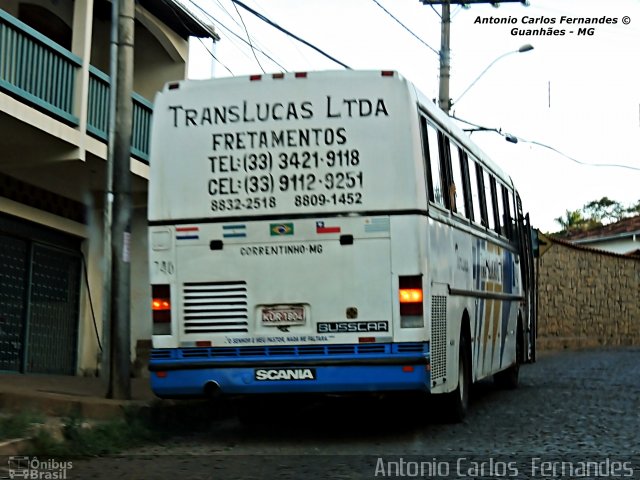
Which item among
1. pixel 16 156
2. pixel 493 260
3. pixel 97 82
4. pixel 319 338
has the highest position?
pixel 97 82

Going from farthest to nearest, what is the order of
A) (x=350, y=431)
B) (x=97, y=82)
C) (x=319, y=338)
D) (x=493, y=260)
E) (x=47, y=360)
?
(x=47, y=360) < (x=97, y=82) < (x=493, y=260) < (x=350, y=431) < (x=319, y=338)

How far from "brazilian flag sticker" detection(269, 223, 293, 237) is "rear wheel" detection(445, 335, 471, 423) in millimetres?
2566

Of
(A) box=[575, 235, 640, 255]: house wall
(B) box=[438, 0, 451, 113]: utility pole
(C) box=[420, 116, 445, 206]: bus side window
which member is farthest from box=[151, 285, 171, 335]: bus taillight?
(A) box=[575, 235, 640, 255]: house wall

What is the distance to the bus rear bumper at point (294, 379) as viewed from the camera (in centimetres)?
946

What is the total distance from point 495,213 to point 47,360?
720 cm

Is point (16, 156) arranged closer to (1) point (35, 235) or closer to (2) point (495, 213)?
(1) point (35, 235)

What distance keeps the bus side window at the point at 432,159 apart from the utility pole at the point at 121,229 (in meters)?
3.46

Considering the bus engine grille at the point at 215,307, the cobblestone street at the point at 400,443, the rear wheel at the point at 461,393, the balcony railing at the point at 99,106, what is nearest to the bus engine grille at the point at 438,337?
the cobblestone street at the point at 400,443

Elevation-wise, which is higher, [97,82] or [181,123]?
[97,82]

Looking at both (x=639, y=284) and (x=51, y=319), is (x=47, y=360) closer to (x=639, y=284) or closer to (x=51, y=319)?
→ (x=51, y=319)

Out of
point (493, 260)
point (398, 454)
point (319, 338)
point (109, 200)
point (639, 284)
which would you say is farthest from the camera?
point (639, 284)

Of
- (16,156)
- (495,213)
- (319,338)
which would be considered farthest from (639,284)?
(319,338)

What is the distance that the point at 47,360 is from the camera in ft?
55.2

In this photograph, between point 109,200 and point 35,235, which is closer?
point 109,200
